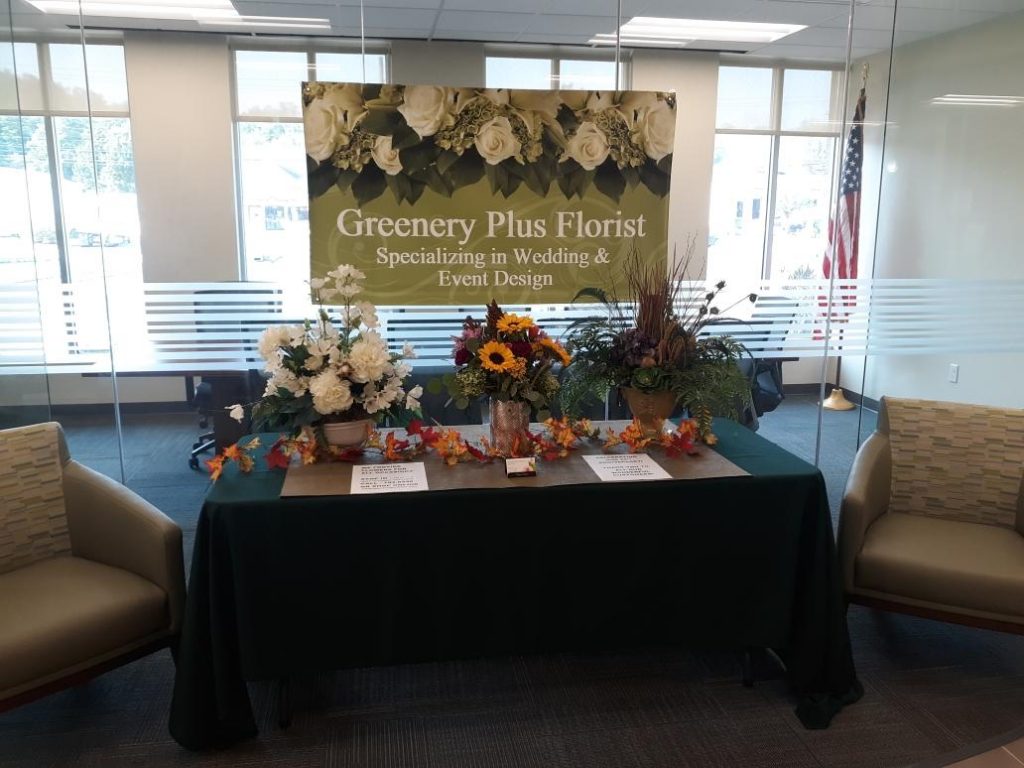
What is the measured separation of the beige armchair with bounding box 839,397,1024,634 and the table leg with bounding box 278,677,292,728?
190 centimetres

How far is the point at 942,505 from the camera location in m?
3.02

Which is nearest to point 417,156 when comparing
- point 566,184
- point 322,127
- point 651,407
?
point 322,127

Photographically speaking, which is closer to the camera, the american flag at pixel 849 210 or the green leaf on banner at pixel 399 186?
the green leaf on banner at pixel 399 186

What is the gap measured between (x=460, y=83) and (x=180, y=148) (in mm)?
1437

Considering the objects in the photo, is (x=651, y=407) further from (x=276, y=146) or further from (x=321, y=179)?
(x=276, y=146)

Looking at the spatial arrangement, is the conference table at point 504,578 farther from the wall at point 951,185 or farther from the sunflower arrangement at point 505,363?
the wall at point 951,185

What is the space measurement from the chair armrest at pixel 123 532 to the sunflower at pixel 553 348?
1272 millimetres

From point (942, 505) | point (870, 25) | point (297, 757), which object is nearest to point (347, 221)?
point (297, 757)

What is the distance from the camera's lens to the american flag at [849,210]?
14.1 ft

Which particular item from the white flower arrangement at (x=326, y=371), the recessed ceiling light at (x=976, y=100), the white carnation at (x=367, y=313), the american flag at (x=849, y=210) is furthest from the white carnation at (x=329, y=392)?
the recessed ceiling light at (x=976, y=100)

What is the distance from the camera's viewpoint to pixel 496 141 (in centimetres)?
359

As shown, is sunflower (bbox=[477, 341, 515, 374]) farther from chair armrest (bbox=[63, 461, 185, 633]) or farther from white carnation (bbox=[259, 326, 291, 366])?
chair armrest (bbox=[63, 461, 185, 633])

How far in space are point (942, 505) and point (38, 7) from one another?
14.8ft

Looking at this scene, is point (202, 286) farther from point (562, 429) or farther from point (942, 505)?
point (942, 505)
